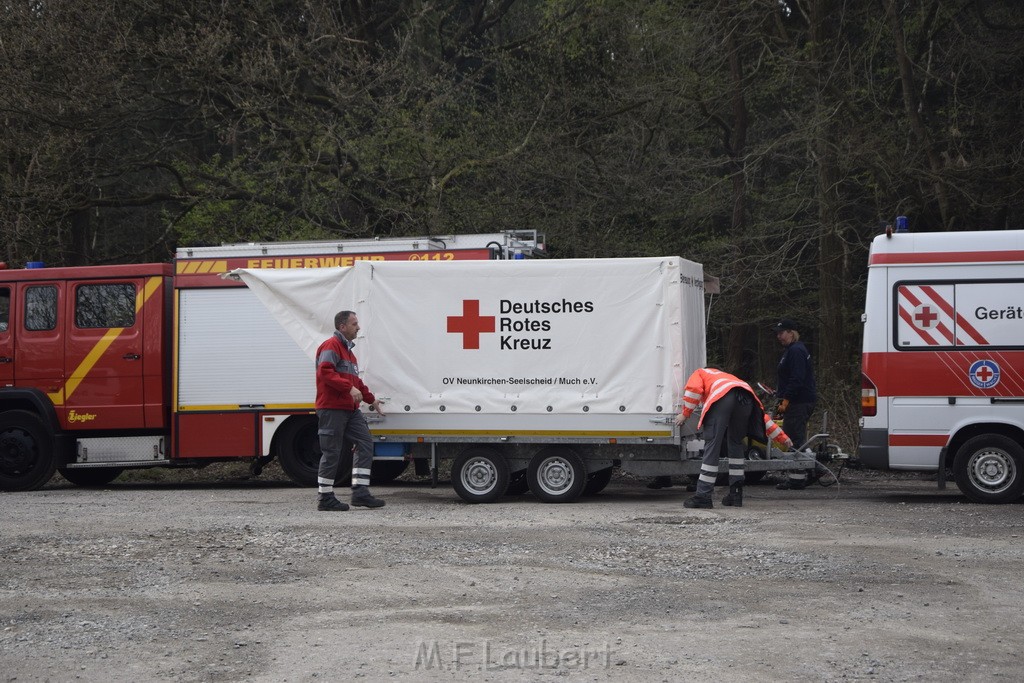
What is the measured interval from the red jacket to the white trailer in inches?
31.4

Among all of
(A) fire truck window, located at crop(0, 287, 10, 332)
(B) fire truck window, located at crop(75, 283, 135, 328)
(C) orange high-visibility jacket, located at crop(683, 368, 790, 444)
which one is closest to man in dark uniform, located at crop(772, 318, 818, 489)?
(C) orange high-visibility jacket, located at crop(683, 368, 790, 444)

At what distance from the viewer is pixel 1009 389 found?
1198 cm

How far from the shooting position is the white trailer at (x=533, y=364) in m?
12.2

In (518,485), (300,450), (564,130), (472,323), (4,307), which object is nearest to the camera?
(472,323)

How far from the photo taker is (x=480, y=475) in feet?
41.3

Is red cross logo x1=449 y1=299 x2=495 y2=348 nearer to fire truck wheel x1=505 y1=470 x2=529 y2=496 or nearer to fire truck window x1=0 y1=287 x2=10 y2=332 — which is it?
fire truck wheel x1=505 y1=470 x2=529 y2=496

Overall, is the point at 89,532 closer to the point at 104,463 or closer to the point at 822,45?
the point at 104,463

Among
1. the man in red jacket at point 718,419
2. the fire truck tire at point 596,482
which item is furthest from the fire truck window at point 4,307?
the man in red jacket at point 718,419

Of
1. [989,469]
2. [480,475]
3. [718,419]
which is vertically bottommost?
[480,475]

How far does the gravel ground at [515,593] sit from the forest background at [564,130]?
313 inches

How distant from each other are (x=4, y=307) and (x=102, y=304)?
51.1 inches

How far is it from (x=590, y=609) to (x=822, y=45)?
14.6 metres

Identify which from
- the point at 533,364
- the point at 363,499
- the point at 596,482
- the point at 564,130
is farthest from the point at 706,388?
the point at 564,130

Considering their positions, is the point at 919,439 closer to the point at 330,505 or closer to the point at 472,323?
the point at 472,323
